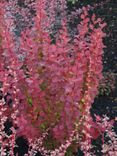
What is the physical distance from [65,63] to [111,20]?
2.63 m

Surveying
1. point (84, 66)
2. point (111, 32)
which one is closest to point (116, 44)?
point (111, 32)

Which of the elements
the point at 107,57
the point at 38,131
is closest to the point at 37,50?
the point at 38,131

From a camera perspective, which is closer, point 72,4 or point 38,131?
point 38,131

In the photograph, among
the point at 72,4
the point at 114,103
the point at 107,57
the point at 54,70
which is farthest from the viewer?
the point at 72,4

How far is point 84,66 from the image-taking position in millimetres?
3568

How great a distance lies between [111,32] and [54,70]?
2.64m

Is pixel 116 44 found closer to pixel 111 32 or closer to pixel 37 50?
pixel 111 32

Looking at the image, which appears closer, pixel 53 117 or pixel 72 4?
pixel 53 117

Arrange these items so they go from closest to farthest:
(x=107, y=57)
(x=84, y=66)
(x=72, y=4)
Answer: (x=84, y=66) < (x=107, y=57) < (x=72, y=4)

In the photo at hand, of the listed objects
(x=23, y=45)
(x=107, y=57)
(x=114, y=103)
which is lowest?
(x=114, y=103)

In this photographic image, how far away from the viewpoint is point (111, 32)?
5.78m

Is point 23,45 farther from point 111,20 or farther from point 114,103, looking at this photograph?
point 111,20

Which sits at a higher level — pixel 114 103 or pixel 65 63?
pixel 65 63

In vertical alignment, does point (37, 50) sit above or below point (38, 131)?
above
